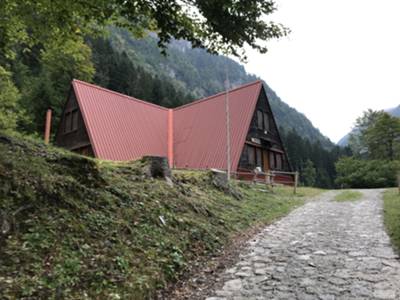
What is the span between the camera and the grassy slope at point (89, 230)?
356 centimetres

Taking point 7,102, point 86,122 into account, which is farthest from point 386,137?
point 7,102

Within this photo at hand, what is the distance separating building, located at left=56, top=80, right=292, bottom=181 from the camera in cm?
1936

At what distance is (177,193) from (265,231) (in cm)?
233

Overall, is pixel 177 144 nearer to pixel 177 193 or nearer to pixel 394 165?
pixel 177 193

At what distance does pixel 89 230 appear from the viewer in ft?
15.2

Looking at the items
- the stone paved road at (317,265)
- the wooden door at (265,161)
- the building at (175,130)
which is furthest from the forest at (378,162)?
the stone paved road at (317,265)

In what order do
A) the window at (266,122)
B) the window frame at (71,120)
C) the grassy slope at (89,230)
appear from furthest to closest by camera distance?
the window at (266,122)
the window frame at (71,120)
the grassy slope at (89,230)

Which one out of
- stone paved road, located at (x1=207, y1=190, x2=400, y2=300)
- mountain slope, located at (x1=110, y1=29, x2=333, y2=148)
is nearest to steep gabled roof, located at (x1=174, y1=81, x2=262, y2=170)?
stone paved road, located at (x1=207, y1=190, x2=400, y2=300)

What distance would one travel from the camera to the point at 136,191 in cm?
680

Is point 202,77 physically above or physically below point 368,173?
above

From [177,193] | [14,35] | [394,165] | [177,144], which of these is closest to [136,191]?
[177,193]

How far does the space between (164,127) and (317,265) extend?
18.7 meters

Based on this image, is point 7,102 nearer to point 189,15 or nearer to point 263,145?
point 263,145

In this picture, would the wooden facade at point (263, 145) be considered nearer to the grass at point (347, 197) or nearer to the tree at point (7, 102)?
the grass at point (347, 197)
